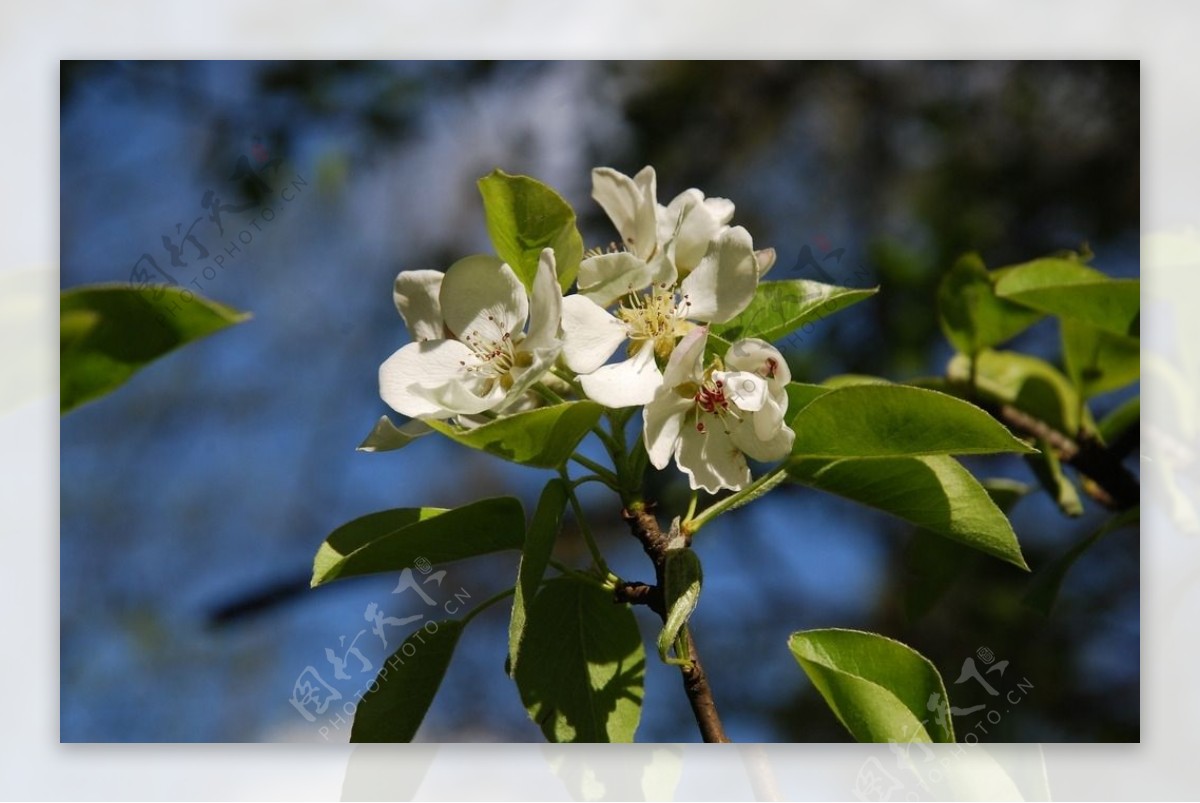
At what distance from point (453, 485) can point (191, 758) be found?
47 centimetres

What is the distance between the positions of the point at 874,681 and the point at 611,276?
0.43m

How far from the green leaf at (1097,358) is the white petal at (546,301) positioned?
66 centimetres

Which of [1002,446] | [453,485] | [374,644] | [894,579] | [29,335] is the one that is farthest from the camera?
[453,485]

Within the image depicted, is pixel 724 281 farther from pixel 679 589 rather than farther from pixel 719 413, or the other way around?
pixel 679 589

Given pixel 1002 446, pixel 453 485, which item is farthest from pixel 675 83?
pixel 1002 446

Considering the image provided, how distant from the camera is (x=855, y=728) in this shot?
1036mm

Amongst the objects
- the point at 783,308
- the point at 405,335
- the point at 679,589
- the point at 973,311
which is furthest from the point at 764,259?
the point at 405,335

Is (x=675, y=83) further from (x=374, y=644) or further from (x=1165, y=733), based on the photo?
(x=1165, y=733)

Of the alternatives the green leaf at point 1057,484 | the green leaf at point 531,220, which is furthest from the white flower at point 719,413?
the green leaf at point 1057,484

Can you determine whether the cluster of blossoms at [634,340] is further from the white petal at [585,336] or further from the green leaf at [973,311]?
the green leaf at [973,311]

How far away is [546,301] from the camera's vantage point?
2.78 feet

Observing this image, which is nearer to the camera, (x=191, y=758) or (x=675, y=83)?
(x=191, y=758)

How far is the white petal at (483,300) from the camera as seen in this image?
89 centimetres

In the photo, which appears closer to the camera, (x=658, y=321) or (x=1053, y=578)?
(x=658, y=321)
